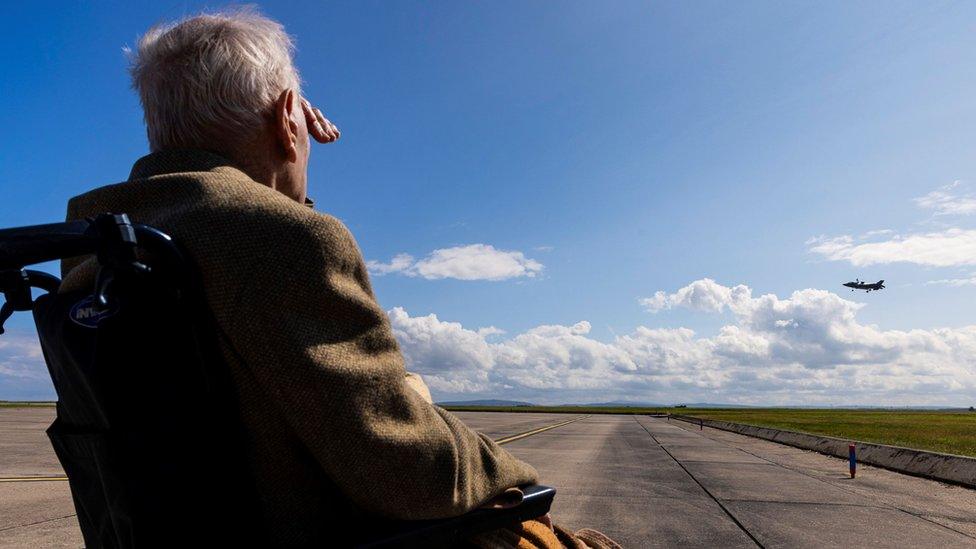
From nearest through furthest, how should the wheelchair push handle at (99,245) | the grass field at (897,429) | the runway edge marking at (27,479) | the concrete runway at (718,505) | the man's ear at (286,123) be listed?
the wheelchair push handle at (99,245) → the man's ear at (286,123) → the concrete runway at (718,505) → the runway edge marking at (27,479) → the grass field at (897,429)

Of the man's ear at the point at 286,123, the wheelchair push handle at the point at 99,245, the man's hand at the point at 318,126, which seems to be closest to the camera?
the wheelchair push handle at the point at 99,245

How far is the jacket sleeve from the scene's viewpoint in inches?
44.6

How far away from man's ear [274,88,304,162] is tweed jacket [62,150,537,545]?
231mm

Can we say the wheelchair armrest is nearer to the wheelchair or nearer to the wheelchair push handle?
the wheelchair

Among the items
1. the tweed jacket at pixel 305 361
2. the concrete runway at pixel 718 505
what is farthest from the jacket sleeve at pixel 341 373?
the concrete runway at pixel 718 505

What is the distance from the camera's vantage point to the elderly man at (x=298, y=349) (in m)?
1.14

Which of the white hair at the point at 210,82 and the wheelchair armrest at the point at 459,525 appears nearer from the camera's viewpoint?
the wheelchair armrest at the point at 459,525

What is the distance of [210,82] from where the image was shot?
1490 mm

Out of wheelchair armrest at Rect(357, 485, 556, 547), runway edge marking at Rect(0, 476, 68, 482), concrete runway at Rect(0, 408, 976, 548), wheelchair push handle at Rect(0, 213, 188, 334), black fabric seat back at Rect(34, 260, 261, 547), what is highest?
wheelchair push handle at Rect(0, 213, 188, 334)

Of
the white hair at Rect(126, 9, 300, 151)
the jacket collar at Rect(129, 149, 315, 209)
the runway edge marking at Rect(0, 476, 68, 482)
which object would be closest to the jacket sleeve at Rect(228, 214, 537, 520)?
the jacket collar at Rect(129, 149, 315, 209)

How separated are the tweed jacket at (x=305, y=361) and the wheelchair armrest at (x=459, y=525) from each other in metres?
0.05

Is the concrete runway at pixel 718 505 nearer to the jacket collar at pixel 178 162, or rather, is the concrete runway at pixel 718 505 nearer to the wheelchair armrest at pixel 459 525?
the wheelchair armrest at pixel 459 525

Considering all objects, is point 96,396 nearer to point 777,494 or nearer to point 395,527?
point 395,527

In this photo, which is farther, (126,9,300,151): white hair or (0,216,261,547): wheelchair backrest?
(126,9,300,151): white hair
